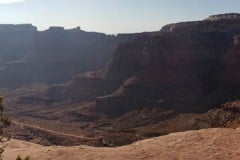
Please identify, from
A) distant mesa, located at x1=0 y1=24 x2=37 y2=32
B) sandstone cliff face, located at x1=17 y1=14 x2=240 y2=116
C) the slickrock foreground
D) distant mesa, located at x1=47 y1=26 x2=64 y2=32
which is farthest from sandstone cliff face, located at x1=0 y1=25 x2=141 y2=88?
the slickrock foreground

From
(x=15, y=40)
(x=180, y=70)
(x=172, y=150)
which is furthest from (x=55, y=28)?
(x=172, y=150)

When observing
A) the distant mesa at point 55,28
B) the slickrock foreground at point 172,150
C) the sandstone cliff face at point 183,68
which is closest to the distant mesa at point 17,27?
the distant mesa at point 55,28

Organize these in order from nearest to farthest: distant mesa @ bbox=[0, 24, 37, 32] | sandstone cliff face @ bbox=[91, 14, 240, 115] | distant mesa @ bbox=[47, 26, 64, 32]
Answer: sandstone cliff face @ bbox=[91, 14, 240, 115] < distant mesa @ bbox=[47, 26, 64, 32] < distant mesa @ bbox=[0, 24, 37, 32]

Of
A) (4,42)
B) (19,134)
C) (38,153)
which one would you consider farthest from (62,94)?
(38,153)

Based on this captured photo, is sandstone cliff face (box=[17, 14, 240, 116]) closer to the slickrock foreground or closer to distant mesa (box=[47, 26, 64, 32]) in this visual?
distant mesa (box=[47, 26, 64, 32])

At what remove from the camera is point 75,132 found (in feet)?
240

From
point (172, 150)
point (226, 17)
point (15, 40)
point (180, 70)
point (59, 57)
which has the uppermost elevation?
point (226, 17)

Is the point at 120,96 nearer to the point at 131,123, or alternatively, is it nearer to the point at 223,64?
the point at 131,123

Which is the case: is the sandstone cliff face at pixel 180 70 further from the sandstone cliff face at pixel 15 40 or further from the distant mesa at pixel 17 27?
the distant mesa at pixel 17 27

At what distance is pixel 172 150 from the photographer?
2305 centimetres

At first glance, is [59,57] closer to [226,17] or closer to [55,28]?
[55,28]

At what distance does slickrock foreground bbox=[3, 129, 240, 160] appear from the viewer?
73.1ft

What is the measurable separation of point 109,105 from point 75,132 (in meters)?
13.5

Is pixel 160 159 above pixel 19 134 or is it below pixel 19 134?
above
